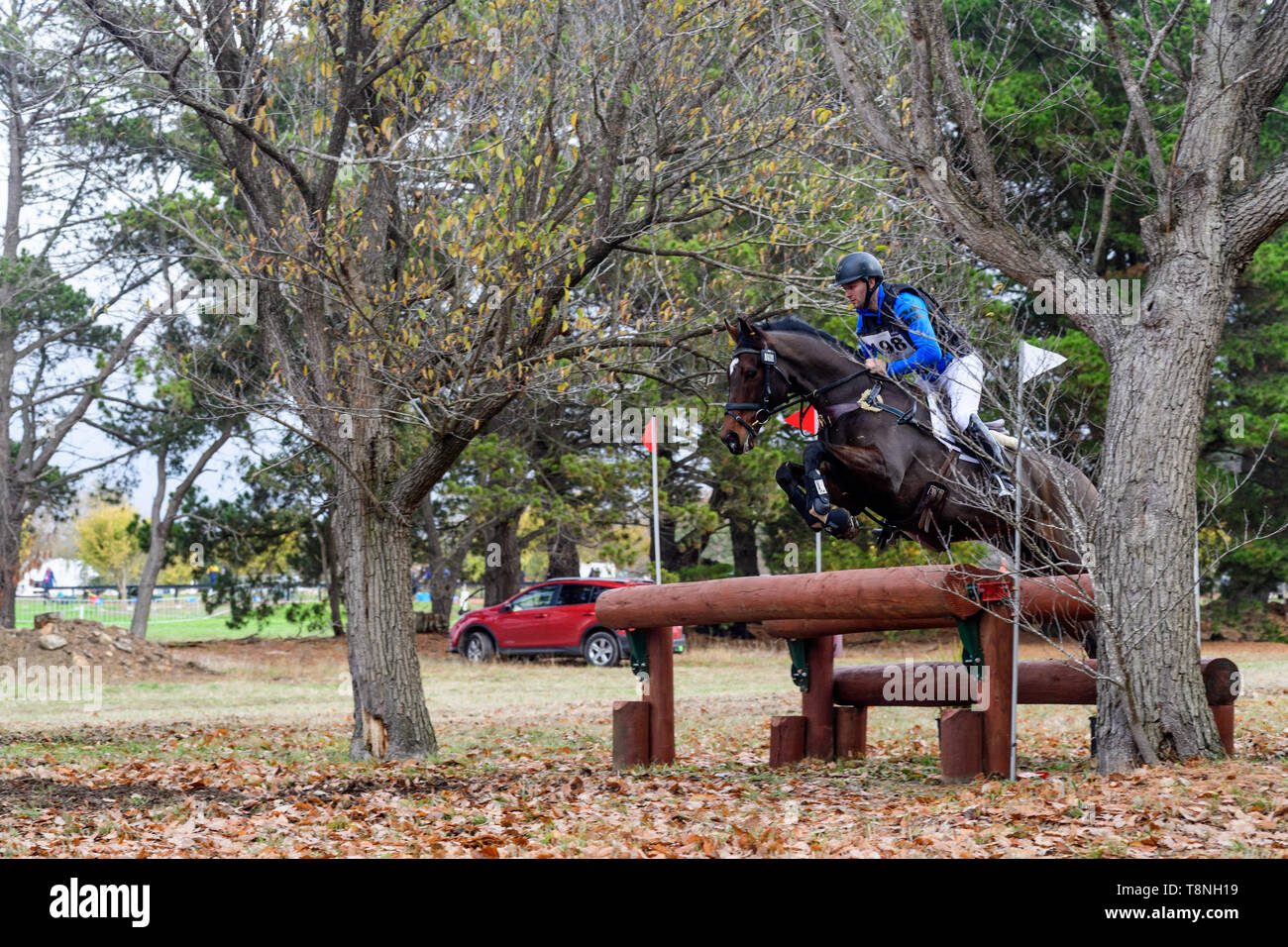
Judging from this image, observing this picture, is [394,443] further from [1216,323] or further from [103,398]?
[103,398]

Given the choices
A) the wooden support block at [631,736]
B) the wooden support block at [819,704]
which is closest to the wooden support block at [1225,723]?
the wooden support block at [819,704]

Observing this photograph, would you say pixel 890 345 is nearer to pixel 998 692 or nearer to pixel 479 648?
pixel 998 692

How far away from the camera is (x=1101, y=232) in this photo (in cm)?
810

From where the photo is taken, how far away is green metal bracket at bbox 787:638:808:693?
920cm

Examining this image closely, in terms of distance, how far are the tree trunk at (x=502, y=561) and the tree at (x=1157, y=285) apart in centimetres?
2115

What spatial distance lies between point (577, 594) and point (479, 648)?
7.83ft

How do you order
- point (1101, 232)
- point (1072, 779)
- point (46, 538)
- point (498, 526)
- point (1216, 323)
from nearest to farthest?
1. point (1072, 779)
2. point (1216, 323)
3. point (1101, 232)
4. point (498, 526)
5. point (46, 538)

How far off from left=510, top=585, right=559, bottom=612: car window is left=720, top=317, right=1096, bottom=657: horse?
17.1m

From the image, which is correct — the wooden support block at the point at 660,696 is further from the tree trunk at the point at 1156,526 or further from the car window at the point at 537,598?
the car window at the point at 537,598

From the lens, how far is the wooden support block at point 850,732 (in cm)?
934

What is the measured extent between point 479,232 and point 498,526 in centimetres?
1977

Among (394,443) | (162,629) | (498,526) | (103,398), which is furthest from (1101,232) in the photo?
(162,629)

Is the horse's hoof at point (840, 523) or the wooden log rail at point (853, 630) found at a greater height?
the horse's hoof at point (840, 523)

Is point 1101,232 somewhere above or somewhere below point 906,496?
above
